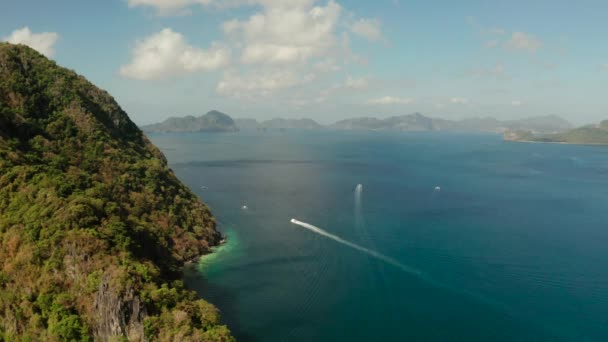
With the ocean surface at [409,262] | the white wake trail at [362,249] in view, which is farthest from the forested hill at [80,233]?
the white wake trail at [362,249]

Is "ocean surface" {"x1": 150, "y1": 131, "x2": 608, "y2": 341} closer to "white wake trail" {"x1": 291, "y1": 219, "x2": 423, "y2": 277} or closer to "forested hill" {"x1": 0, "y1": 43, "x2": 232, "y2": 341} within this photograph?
"white wake trail" {"x1": 291, "y1": 219, "x2": 423, "y2": 277}

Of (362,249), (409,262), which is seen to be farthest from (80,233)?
(409,262)

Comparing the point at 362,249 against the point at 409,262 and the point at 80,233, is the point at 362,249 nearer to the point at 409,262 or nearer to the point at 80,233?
the point at 409,262

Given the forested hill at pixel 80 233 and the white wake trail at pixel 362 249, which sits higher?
the forested hill at pixel 80 233

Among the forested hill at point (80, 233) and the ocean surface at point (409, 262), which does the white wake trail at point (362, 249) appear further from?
the forested hill at point (80, 233)

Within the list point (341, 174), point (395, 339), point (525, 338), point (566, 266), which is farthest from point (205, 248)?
point (341, 174)

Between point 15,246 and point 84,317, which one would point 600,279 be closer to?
point 84,317
